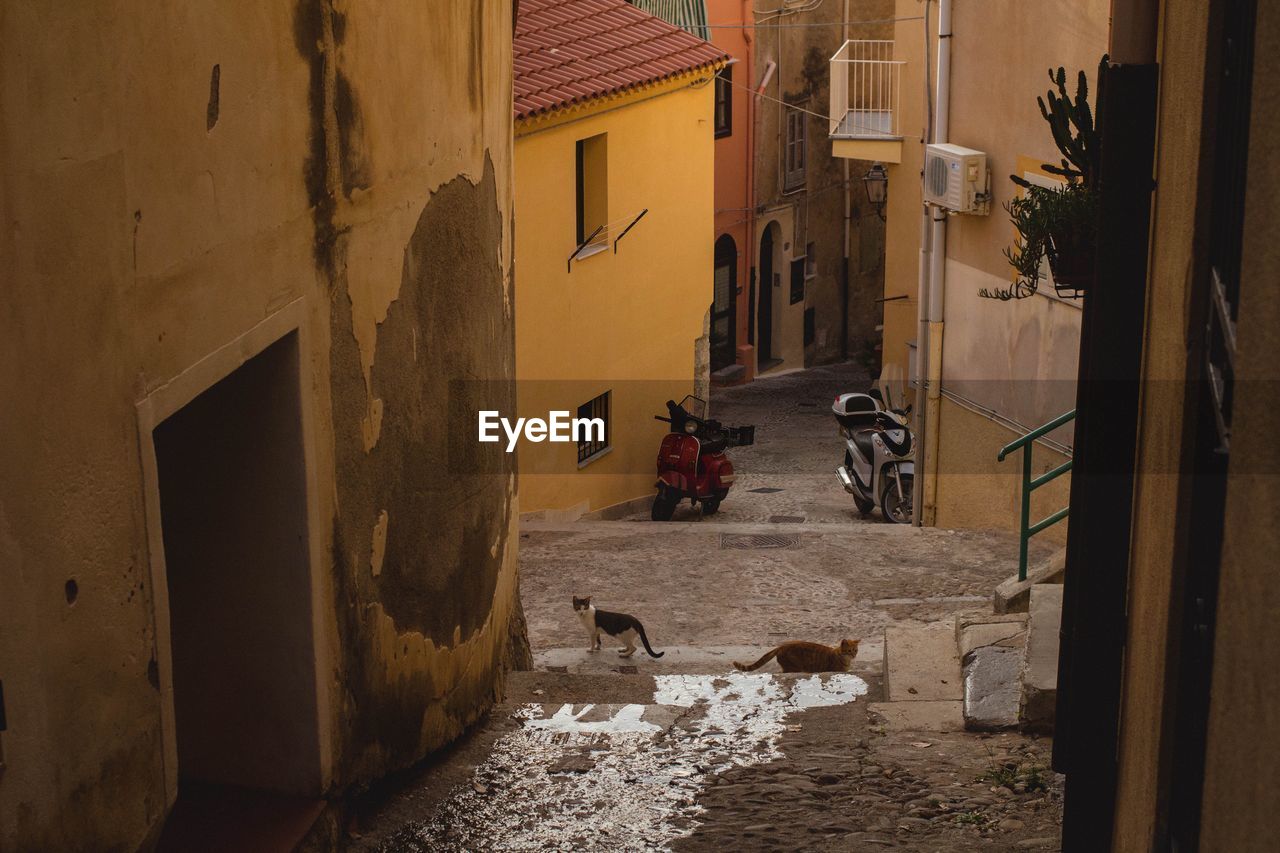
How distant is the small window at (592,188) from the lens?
17516mm

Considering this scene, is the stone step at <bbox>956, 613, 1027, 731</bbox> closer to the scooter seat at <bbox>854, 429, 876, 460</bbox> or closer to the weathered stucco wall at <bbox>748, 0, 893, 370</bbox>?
the scooter seat at <bbox>854, 429, 876, 460</bbox>

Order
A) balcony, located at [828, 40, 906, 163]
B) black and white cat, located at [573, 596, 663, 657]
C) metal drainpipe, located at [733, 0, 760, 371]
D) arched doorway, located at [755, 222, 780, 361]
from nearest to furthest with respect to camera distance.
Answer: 1. black and white cat, located at [573, 596, 663, 657]
2. balcony, located at [828, 40, 906, 163]
3. metal drainpipe, located at [733, 0, 760, 371]
4. arched doorway, located at [755, 222, 780, 361]

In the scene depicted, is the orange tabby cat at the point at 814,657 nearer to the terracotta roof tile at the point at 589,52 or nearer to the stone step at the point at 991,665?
the stone step at the point at 991,665

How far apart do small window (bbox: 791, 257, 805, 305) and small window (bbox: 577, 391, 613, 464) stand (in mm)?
11819

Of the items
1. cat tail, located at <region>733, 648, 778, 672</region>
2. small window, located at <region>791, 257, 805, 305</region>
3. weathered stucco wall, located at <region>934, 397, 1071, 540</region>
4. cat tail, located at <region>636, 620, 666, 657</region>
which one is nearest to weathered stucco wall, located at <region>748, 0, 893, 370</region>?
small window, located at <region>791, 257, 805, 305</region>

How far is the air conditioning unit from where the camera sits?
559 inches

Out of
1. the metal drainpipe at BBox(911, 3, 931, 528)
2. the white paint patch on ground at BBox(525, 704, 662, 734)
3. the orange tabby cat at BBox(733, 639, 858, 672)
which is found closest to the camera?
the white paint patch on ground at BBox(525, 704, 662, 734)

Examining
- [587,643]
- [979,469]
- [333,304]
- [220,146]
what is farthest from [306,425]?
[979,469]

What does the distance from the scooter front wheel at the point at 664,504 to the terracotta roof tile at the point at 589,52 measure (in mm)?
4276

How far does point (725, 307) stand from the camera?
27906 mm

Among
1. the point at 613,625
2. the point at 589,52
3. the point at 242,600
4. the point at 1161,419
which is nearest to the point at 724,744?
the point at 242,600

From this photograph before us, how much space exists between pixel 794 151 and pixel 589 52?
12.7m

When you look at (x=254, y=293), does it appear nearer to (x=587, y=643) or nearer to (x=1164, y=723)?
(x=1164, y=723)

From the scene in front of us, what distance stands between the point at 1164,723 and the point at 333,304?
272 cm
